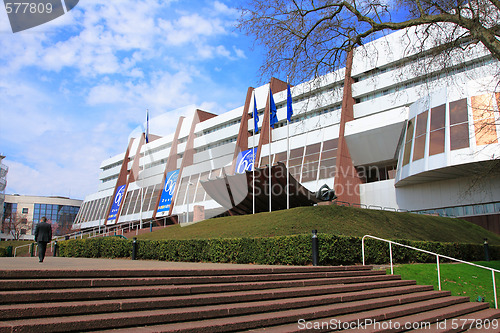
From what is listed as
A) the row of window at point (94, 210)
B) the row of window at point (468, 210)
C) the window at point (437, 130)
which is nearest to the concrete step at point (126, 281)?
Result: the window at point (437, 130)

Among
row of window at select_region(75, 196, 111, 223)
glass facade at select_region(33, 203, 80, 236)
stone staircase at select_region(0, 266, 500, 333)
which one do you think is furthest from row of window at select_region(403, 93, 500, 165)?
glass facade at select_region(33, 203, 80, 236)

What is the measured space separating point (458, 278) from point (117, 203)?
56.2m

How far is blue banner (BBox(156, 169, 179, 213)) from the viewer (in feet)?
160

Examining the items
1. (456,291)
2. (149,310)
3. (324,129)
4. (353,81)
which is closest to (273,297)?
(149,310)

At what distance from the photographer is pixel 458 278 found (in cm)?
1201

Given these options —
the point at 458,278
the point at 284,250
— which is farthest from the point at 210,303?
the point at 458,278

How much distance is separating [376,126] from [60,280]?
29.3m

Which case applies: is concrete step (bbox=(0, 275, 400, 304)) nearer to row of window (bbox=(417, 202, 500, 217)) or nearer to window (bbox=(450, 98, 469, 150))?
window (bbox=(450, 98, 469, 150))

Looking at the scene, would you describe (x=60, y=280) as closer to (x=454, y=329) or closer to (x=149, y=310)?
(x=149, y=310)

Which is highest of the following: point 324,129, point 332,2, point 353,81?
point 353,81

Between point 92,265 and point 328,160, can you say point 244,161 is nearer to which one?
point 328,160

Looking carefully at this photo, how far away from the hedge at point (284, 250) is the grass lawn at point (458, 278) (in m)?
1.17

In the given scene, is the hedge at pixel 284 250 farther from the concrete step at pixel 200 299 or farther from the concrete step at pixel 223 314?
the concrete step at pixel 223 314

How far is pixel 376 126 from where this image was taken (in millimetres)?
31250
